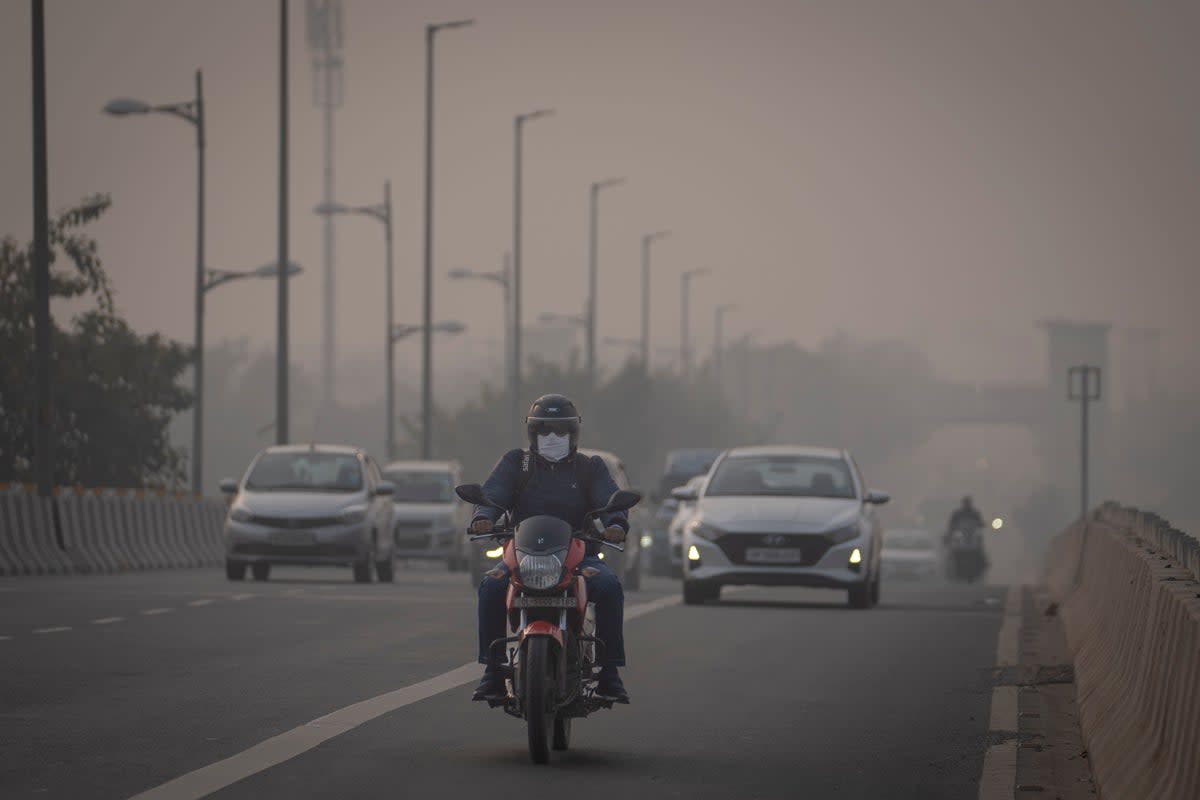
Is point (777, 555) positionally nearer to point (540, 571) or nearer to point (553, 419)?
point (553, 419)

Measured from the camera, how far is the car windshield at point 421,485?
47812 mm

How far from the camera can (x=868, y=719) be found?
1512cm

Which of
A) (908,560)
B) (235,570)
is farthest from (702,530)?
(908,560)

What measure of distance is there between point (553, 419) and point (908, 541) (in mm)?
70091

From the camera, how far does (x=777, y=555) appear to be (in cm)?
2788

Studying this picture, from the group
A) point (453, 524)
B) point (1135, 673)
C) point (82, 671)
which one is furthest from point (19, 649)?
point (453, 524)

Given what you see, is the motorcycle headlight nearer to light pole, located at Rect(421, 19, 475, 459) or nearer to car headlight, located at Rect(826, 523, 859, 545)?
car headlight, located at Rect(826, 523, 859, 545)

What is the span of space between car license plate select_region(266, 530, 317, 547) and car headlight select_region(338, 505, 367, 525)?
0.49m

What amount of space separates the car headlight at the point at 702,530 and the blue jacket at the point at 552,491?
15.0m

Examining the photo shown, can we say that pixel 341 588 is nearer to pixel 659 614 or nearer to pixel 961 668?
pixel 659 614

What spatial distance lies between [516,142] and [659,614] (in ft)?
164

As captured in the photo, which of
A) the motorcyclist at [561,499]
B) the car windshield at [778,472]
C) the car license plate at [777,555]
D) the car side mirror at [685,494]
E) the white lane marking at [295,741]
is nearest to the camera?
the white lane marking at [295,741]

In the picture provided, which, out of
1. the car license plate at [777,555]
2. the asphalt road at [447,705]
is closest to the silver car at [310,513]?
the asphalt road at [447,705]

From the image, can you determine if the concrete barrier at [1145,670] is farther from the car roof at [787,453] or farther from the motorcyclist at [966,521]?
the motorcyclist at [966,521]
